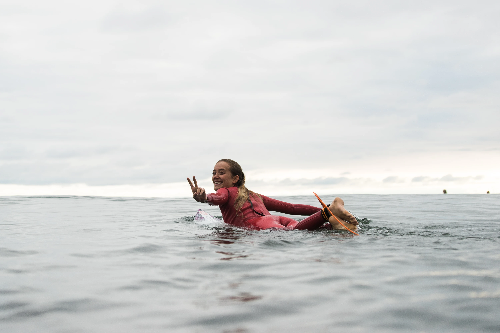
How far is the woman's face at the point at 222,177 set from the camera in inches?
356

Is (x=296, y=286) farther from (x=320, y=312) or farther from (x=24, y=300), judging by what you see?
(x=24, y=300)

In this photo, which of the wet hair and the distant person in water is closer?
the distant person in water

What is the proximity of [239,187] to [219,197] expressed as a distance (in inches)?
Result: 36.0

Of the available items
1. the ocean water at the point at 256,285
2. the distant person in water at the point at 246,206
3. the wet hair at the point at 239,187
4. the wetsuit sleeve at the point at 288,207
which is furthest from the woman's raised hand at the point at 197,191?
the wetsuit sleeve at the point at 288,207

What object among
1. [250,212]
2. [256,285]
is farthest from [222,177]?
[256,285]

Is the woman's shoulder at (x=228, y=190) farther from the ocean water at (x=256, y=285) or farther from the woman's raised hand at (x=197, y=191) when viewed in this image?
the ocean water at (x=256, y=285)

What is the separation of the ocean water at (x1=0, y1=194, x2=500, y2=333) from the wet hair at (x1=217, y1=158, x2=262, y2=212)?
1.59 metres

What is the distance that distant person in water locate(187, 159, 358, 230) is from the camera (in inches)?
291

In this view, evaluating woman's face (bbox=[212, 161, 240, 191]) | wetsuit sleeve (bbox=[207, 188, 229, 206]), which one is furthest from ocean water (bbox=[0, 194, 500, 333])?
woman's face (bbox=[212, 161, 240, 191])

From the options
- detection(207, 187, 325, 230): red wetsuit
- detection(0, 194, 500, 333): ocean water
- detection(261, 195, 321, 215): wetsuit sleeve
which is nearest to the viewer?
detection(0, 194, 500, 333): ocean water

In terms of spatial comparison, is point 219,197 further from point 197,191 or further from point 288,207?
point 288,207

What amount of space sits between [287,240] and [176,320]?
3.82m

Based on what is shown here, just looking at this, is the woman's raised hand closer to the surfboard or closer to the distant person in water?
the distant person in water

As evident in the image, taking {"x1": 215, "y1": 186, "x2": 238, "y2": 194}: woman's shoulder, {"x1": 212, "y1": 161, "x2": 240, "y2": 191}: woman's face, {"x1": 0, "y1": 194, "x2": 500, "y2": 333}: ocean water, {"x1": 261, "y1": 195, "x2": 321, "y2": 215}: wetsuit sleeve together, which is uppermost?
{"x1": 212, "y1": 161, "x2": 240, "y2": 191}: woman's face
